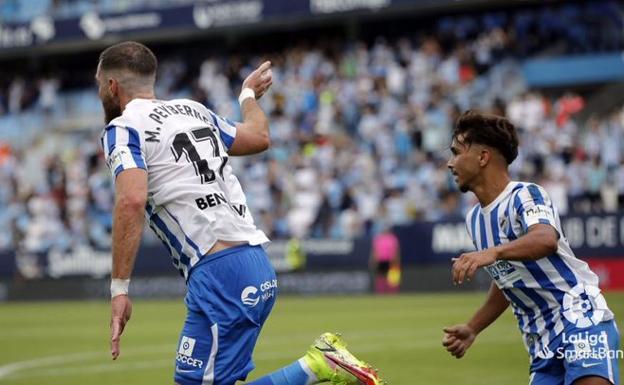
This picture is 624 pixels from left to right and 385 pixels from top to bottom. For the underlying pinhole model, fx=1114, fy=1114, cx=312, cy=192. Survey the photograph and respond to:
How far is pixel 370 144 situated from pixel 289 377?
21742 millimetres

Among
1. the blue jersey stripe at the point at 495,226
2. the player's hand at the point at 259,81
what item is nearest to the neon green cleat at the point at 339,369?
the blue jersey stripe at the point at 495,226

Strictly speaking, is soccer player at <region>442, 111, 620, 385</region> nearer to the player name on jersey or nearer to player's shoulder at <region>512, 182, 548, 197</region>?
player's shoulder at <region>512, 182, 548, 197</region>

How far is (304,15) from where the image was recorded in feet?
103

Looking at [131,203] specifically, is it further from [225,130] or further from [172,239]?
[225,130]

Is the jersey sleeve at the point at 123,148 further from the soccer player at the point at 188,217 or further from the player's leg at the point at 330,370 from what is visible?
the player's leg at the point at 330,370

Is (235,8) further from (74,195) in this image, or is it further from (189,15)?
(74,195)

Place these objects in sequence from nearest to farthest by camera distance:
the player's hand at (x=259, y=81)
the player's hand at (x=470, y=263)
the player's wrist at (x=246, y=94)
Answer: the player's hand at (x=470, y=263)
the player's wrist at (x=246, y=94)
the player's hand at (x=259, y=81)

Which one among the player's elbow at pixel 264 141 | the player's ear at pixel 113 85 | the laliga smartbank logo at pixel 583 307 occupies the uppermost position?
the player's ear at pixel 113 85

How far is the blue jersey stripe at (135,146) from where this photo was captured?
5.60 m

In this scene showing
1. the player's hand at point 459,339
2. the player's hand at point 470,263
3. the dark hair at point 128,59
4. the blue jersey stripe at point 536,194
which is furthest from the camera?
the player's hand at point 459,339

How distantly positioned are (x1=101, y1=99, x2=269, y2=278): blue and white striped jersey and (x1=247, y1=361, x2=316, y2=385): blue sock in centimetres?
82

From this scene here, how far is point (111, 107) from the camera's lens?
5965mm

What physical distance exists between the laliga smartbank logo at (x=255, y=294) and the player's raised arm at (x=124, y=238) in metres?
0.61

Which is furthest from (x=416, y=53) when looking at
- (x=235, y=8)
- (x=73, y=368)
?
(x=73, y=368)
